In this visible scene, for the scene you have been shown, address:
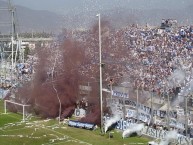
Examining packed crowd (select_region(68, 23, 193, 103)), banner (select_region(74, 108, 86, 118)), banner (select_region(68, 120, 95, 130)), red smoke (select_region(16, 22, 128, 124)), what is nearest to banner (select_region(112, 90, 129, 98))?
red smoke (select_region(16, 22, 128, 124))

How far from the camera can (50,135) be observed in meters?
30.5

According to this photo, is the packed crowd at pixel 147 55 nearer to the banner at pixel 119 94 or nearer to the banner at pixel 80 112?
the banner at pixel 119 94

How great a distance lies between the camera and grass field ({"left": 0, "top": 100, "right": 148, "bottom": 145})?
28.8m

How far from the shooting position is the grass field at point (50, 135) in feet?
94.4

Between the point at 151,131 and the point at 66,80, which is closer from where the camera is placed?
the point at 151,131

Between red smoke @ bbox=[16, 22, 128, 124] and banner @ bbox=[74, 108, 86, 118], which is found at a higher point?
red smoke @ bbox=[16, 22, 128, 124]

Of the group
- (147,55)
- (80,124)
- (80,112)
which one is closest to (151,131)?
(80,124)

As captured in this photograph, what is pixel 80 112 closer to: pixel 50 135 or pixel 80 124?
pixel 80 124

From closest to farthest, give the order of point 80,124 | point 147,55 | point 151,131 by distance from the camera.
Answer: point 151,131, point 80,124, point 147,55

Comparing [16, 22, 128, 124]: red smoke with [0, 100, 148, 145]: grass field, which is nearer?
[0, 100, 148, 145]: grass field

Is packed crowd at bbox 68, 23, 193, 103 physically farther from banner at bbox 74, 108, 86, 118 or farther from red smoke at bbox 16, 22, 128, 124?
banner at bbox 74, 108, 86, 118

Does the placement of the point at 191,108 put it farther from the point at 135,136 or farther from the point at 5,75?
the point at 5,75

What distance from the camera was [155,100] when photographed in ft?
99.8

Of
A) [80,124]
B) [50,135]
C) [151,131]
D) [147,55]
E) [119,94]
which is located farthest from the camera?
[147,55]
